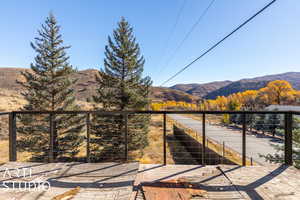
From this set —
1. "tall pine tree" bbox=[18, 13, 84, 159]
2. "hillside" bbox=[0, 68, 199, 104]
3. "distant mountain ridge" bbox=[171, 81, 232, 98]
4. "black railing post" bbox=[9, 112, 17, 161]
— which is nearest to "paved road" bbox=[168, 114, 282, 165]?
"black railing post" bbox=[9, 112, 17, 161]

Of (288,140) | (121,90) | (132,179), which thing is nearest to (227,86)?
(121,90)

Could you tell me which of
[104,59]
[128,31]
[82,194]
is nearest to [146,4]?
[128,31]

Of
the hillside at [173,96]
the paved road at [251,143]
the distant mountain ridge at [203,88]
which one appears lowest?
the paved road at [251,143]

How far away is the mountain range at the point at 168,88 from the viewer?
30891 mm

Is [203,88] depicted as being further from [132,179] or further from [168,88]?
[132,179]

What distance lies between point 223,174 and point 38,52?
996 cm

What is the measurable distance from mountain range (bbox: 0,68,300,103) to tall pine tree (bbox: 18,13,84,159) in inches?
36.0

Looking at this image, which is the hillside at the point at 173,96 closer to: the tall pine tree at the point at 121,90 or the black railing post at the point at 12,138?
the tall pine tree at the point at 121,90

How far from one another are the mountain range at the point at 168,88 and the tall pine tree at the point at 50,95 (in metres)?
0.91

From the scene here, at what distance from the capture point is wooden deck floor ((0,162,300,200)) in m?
1.49

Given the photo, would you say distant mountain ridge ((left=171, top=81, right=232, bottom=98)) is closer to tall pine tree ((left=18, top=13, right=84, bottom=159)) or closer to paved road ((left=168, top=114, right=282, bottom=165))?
paved road ((left=168, top=114, right=282, bottom=165))

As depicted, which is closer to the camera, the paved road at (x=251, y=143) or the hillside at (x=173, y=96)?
the paved road at (x=251, y=143)

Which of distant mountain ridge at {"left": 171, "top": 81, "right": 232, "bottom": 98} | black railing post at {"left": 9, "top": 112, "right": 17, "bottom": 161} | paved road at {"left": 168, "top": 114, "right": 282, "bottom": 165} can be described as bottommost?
paved road at {"left": 168, "top": 114, "right": 282, "bottom": 165}

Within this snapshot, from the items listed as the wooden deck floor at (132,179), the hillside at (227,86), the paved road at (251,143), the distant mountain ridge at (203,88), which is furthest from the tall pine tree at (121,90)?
the distant mountain ridge at (203,88)
